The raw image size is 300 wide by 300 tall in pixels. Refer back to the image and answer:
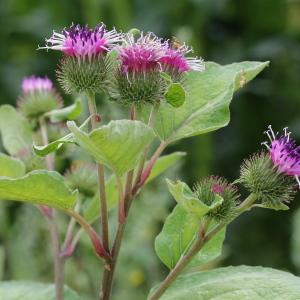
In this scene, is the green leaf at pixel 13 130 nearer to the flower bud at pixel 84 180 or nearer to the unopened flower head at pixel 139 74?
the flower bud at pixel 84 180

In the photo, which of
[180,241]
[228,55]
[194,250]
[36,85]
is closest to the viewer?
[194,250]

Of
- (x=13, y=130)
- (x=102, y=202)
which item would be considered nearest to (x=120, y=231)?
(x=102, y=202)

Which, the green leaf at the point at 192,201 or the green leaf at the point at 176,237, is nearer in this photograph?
the green leaf at the point at 192,201

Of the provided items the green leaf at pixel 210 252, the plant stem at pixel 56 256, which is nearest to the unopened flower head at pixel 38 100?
the plant stem at pixel 56 256

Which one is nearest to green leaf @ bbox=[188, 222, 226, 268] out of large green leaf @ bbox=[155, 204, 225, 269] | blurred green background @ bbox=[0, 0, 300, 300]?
large green leaf @ bbox=[155, 204, 225, 269]

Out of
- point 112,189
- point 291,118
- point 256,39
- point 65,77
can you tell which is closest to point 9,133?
point 112,189

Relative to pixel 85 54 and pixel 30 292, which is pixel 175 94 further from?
pixel 30 292

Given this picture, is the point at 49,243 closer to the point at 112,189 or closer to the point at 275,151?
the point at 112,189

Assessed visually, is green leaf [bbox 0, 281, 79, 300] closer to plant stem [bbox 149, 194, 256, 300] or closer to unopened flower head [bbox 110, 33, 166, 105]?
plant stem [bbox 149, 194, 256, 300]
